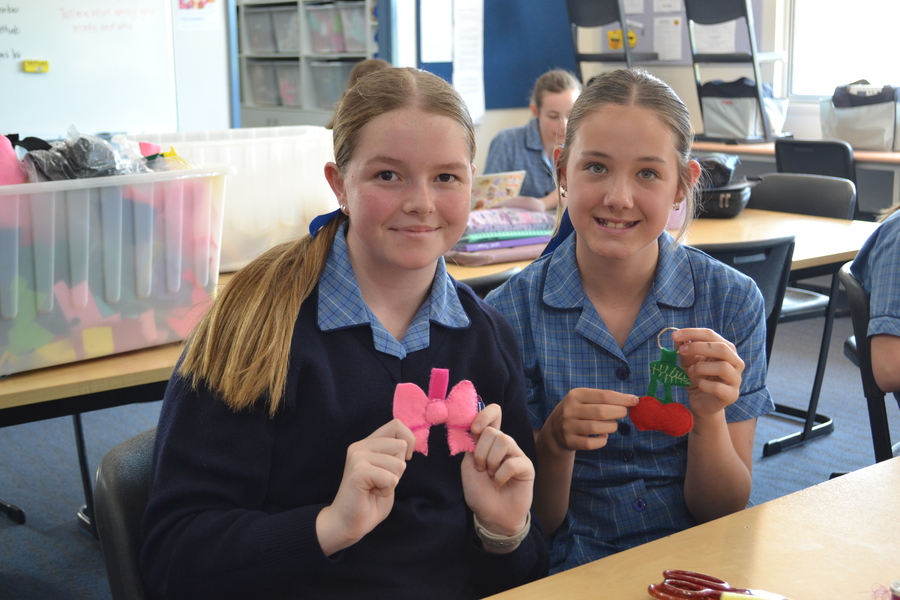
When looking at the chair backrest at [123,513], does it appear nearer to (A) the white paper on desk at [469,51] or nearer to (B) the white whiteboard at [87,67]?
(B) the white whiteboard at [87,67]

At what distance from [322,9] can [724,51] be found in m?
2.94

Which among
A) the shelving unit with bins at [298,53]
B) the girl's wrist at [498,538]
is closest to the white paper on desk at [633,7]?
the shelving unit with bins at [298,53]

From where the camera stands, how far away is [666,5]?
607cm

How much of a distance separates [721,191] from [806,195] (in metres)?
0.47

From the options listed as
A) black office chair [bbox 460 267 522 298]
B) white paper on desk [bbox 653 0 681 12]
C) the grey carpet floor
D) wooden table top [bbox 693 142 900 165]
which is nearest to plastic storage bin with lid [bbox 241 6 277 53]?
white paper on desk [bbox 653 0 681 12]

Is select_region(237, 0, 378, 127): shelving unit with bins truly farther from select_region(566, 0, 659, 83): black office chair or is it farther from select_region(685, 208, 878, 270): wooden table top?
select_region(685, 208, 878, 270): wooden table top

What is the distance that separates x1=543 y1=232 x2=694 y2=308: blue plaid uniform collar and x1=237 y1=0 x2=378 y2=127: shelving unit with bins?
480cm

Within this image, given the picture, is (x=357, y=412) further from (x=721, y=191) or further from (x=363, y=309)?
(x=721, y=191)

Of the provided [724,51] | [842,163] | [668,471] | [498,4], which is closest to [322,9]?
[498,4]

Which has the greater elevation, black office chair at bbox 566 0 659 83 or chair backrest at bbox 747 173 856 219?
black office chair at bbox 566 0 659 83

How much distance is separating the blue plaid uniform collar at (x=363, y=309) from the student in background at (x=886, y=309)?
93 centimetres

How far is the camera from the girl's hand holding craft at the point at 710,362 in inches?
44.7

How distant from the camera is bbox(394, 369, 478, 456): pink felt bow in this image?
3.19ft

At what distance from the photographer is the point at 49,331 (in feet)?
5.07
